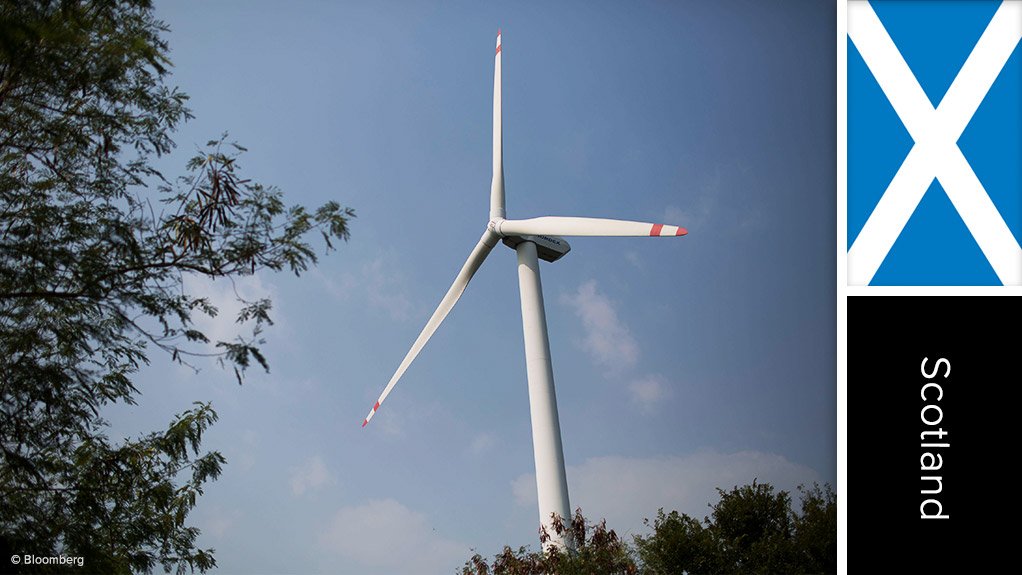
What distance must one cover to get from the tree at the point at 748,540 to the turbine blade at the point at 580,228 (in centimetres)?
959

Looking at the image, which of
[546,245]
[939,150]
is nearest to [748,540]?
[546,245]

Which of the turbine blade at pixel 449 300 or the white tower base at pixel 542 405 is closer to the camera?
the white tower base at pixel 542 405

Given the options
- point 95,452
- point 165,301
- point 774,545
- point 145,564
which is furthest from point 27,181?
point 774,545

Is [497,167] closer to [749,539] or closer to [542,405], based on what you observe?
[542,405]

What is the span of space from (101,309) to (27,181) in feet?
4.72

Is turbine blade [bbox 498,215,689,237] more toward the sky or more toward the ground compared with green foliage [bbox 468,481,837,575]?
more toward the sky

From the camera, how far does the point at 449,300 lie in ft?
57.5

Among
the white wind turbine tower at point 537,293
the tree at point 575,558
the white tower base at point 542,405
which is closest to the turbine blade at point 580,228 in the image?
the white wind turbine tower at point 537,293

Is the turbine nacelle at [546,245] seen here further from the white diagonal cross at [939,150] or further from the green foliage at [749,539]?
the white diagonal cross at [939,150]

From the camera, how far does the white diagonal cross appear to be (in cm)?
498

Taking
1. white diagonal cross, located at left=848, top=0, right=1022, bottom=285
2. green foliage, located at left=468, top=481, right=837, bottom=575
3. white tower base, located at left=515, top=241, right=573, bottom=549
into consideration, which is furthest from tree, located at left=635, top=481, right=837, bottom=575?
white diagonal cross, located at left=848, top=0, right=1022, bottom=285

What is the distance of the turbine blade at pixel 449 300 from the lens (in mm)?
17438

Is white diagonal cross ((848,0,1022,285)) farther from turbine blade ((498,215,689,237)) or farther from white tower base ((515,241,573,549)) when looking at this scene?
white tower base ((515,241,573,549))

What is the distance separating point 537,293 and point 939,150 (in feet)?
39.3
